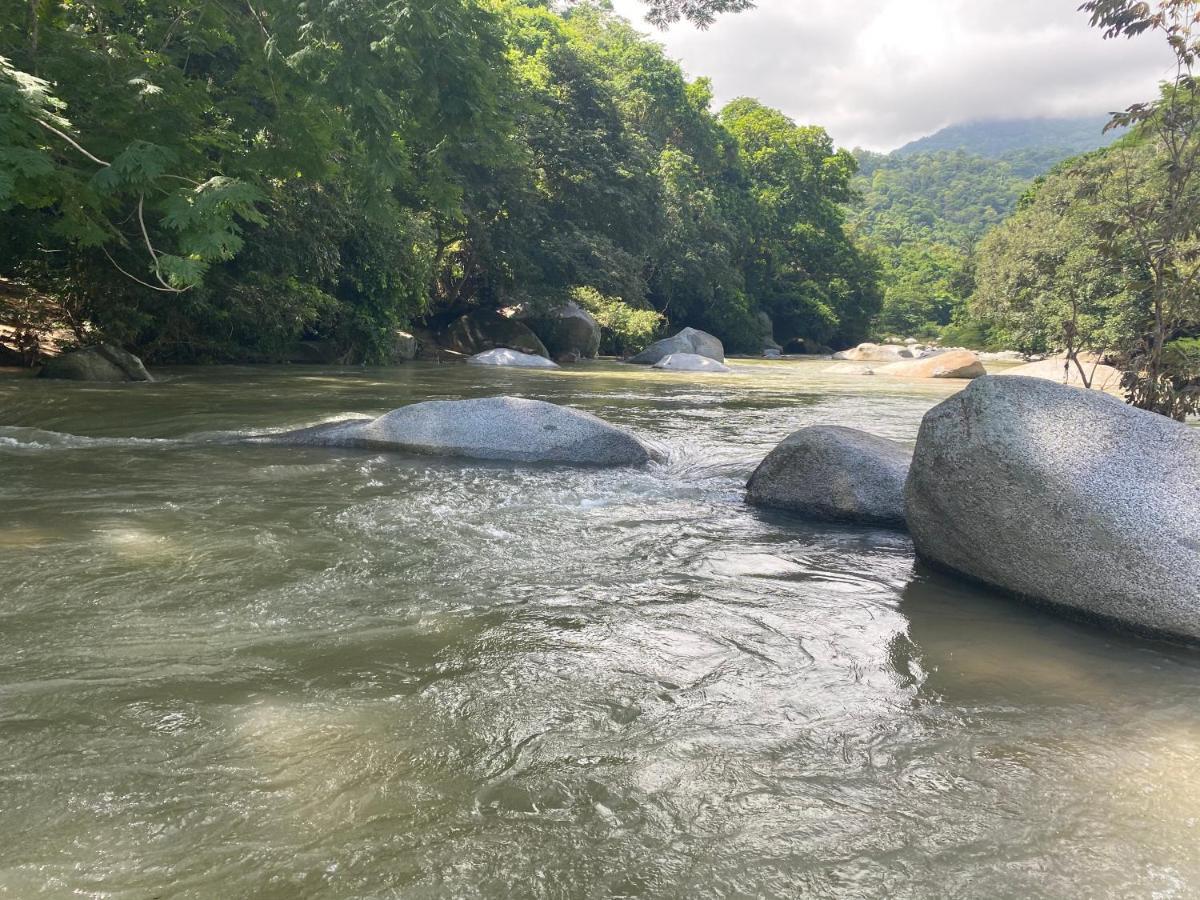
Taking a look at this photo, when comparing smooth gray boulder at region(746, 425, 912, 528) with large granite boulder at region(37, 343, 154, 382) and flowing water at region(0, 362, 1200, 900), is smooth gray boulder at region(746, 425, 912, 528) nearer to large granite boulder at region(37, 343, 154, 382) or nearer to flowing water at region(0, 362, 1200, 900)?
flowing water at region(0, 362, 1200, 900)

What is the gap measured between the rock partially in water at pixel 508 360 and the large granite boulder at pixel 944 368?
32.0 ft

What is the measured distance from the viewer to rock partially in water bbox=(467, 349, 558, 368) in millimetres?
20812

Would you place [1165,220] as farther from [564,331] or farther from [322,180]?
[564,331]

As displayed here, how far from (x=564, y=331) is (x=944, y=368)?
11029mm

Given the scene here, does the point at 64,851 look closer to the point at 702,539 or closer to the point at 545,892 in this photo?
the point at 545,892

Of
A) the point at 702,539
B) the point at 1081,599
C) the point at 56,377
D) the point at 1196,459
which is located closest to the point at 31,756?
the point at 702,539

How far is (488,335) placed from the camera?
2508cm

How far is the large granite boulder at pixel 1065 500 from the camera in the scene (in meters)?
3.61

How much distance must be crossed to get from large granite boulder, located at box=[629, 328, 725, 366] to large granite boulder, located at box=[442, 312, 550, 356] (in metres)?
3.01

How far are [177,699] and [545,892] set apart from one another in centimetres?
Result: 143

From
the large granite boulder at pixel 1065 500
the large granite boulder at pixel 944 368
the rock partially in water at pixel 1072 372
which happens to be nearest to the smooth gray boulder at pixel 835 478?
the large granite boulder at pixel 1065 500

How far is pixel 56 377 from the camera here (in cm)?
1149

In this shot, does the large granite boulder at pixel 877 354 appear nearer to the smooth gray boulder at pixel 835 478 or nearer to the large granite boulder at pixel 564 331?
the large granite boulder at pixel 564 331

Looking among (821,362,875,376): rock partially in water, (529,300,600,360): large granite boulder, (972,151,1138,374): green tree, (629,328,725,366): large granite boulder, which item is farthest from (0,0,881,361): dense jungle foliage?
(972,151,1138,374): green tree
